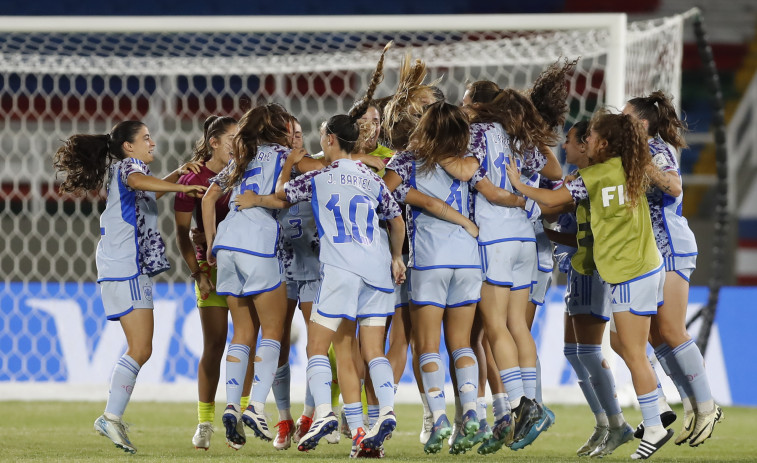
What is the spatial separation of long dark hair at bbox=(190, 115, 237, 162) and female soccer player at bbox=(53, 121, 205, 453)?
0.17m

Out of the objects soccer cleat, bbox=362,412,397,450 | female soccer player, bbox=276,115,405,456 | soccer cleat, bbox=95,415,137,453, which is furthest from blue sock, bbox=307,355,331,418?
soccer cleat, bbox=95,415,137,453

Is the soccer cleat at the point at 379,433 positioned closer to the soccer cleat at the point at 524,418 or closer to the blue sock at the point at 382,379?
the blue sock at the point at 382,379

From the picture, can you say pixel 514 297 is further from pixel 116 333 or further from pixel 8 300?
pixel 8 300

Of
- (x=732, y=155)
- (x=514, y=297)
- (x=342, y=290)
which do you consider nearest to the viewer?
(x=342, y=290)

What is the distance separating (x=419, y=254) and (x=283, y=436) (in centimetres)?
125

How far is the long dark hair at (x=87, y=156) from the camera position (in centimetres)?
541

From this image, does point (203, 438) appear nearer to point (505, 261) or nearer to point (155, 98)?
point (505, 261)

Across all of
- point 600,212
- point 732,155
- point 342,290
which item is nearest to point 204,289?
point 342,290

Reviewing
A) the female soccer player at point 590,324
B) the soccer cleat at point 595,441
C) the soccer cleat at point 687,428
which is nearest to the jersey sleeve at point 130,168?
the female soccer player at point 590,324

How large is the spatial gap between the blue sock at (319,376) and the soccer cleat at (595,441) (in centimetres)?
148

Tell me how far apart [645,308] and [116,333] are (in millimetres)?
5169

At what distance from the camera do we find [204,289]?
18.0 feet

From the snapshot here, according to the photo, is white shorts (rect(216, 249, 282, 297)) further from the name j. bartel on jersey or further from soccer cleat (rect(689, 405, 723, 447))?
soccer cleat (rect(689, 405, 723, 447))

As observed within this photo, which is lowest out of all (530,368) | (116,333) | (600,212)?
(116,333)
